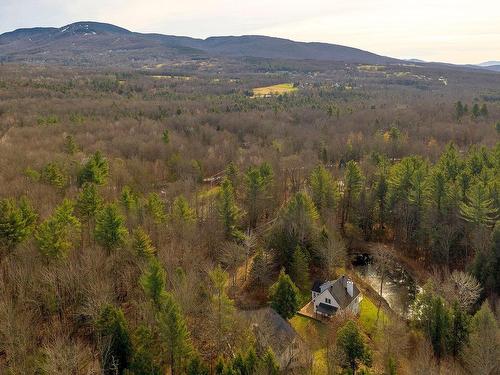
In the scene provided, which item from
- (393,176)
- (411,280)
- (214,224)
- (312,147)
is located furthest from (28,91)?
(411,280)

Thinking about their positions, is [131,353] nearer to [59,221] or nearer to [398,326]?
[59,221]

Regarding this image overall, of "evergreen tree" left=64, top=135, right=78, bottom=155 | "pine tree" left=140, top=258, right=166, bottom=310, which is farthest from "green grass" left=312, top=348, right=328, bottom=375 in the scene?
"evergreen tree" left=64, top=135, right=78, bottom=155

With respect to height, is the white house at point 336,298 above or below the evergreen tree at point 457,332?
below

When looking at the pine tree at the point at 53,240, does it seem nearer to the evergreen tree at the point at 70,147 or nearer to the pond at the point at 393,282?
the pond at the point at 393,282

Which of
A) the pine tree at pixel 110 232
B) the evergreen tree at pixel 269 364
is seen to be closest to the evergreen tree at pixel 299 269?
the pine tree at pixel 110 232

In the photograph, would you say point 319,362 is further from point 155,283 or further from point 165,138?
point 165,138

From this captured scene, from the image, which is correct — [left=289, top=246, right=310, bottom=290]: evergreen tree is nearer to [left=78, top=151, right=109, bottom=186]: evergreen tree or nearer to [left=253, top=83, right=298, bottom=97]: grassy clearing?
[left=78, top=151, right=109, bottom=186]: evergreen tree
